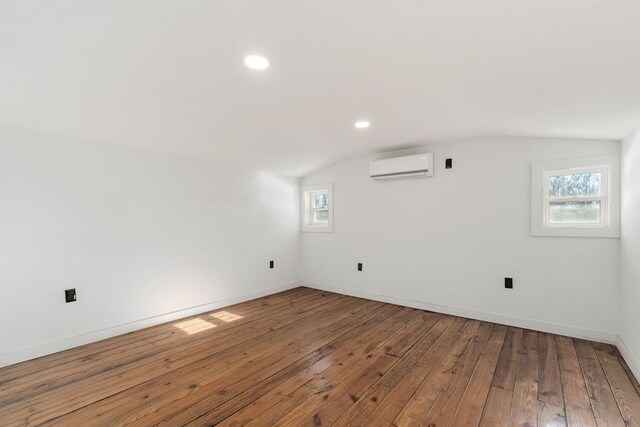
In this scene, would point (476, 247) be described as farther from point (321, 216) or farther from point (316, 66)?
point (316, 66)

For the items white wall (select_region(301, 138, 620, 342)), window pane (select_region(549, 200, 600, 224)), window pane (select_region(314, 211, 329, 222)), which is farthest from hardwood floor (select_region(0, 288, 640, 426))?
window pane (select_region(314, 211, 329, 222))

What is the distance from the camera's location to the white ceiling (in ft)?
4.12

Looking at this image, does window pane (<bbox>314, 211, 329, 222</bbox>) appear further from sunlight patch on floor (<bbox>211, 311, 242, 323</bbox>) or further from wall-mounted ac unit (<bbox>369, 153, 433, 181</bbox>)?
sunlight patch on floor (<bbox>211, 311, 242, 323</bbox>)

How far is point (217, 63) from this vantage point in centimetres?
171

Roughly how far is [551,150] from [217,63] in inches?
123

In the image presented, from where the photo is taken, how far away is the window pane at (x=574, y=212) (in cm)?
279

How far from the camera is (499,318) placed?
3.19 meters

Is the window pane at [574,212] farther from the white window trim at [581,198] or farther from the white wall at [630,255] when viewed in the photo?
the white wall at [630,255]

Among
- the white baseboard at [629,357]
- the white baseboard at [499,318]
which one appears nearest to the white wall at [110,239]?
the white baseboard at [499,318]

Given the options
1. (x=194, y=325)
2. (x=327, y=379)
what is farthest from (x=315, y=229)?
(x=327, y=379)

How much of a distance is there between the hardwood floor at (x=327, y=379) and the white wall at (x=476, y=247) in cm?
31

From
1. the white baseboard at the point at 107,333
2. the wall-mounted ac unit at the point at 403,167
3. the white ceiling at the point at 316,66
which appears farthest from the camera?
the wall-mounted ac unit at the point at 403,167

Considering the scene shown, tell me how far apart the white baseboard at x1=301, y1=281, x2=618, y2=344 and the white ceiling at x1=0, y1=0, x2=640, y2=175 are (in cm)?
179

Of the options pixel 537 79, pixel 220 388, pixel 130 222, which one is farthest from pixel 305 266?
pixel 537 79
